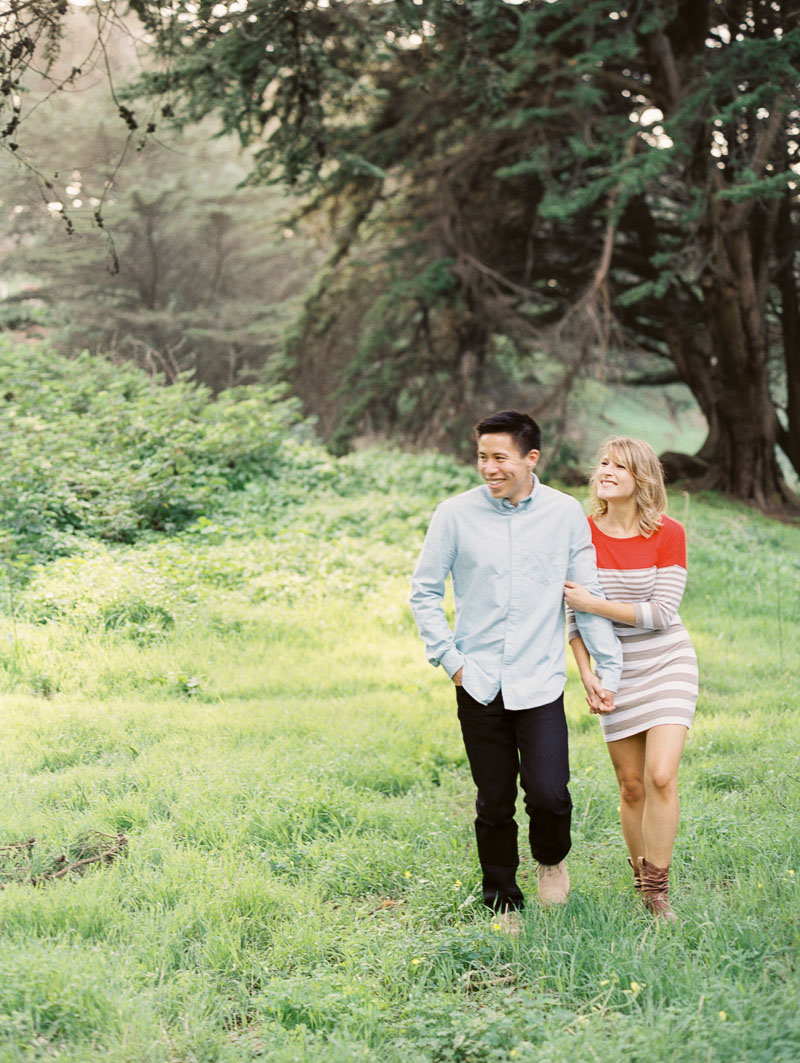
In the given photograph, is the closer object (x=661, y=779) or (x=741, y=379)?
(x=661, y=779)

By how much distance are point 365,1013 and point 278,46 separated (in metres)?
8.28

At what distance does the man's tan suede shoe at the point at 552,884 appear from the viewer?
12.5 feet

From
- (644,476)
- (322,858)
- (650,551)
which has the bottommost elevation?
(322,858)

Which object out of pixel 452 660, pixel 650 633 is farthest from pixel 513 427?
pixel 650 633

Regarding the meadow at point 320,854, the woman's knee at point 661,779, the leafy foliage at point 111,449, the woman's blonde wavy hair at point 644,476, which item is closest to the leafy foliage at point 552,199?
the leafy foliage at point 111,449

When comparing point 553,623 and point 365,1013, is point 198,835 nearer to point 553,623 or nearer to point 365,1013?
point 365,1013

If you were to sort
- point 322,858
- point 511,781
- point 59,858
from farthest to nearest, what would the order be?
point 322,858
point 59,858
point 511,781

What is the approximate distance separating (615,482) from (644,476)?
0.12m

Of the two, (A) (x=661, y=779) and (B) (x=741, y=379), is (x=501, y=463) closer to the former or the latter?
(A) (x=661, y=779)

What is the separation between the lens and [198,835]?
449cm

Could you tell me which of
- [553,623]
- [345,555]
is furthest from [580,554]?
[345,555]

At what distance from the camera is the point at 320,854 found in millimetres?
4402

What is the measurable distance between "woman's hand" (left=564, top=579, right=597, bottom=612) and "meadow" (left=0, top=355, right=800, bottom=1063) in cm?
120

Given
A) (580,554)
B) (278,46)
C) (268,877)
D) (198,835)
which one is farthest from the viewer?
(278,46)
